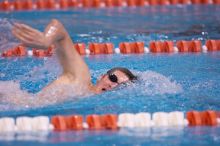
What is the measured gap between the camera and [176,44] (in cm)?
719

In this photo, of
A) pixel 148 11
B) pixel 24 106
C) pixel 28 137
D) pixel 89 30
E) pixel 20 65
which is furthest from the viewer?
pixel 148 11

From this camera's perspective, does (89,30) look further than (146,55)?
Yes

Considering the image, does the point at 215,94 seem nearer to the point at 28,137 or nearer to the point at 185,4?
the point at 28,137

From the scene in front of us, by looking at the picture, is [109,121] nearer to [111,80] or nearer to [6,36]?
[111,80]

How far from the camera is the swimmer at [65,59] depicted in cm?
382

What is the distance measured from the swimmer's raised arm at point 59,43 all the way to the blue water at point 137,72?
0.93 feet

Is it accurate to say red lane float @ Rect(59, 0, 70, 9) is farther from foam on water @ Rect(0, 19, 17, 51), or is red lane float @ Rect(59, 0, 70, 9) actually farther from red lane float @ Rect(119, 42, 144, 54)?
foam on water @ Rect(0, 19, 17, 51)

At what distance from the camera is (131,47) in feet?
23.3

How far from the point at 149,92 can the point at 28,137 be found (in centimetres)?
148

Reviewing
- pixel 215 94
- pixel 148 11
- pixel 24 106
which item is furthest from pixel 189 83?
pixel 148 11

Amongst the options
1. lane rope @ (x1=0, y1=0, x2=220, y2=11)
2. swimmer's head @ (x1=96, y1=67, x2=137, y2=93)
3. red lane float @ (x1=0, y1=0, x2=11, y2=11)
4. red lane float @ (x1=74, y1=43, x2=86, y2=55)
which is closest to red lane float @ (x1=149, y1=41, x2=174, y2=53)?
red lane float @ (x1=74, y1=43, x2=86, y2=55)

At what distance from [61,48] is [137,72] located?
1640 mm

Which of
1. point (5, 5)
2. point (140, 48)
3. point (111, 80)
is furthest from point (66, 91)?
point (5, 5)

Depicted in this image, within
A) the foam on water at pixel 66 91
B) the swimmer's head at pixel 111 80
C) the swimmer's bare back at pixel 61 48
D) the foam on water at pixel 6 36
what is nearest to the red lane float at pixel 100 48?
the foam on water at pixel 66 91
